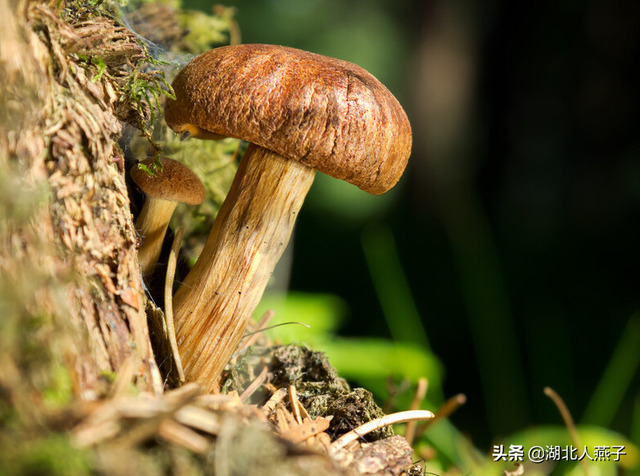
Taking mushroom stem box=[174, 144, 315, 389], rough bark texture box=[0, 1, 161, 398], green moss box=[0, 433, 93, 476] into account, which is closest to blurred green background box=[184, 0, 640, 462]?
mushroom stem box=[174, 144, 315, 389]

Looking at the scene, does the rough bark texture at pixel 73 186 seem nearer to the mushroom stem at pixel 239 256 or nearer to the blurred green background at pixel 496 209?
the mushroom stem at pixel 239 256

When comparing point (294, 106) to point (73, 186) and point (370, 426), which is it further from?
point (370, 426)

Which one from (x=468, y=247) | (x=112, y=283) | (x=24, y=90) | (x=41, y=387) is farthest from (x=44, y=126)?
(x=468, y=247)

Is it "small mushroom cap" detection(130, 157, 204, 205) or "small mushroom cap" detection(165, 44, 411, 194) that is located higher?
"small mushroom cap" detection(165, 44, 411, 194)

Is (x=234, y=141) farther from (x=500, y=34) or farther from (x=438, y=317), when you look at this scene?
(x=500, y=34)

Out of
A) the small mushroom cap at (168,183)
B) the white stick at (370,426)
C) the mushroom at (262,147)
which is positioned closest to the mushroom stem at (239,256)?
the mushroom at (262,147)

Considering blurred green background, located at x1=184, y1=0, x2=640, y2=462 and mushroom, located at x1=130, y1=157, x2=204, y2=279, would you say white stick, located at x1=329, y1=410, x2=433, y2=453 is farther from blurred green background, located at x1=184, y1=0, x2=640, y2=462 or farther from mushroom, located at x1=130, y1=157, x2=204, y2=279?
blurred green background, located at x1=184, y1=0, x2=640, y2=462

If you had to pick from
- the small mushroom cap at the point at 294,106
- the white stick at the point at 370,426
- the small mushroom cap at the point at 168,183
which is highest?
the small mushroom cap at the point at 294,106

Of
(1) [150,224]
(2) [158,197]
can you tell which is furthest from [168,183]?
(1) [150,224]
